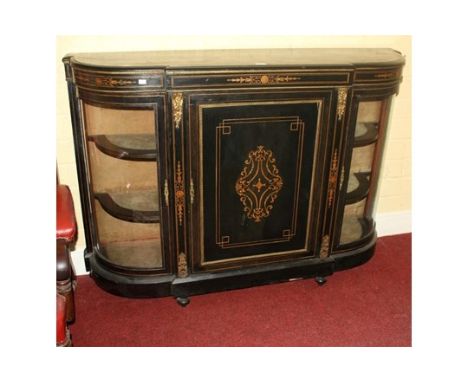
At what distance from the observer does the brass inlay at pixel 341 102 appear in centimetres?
208

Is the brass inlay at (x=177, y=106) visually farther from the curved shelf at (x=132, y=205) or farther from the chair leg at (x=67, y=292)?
the chair leg at (x=67, y=292)

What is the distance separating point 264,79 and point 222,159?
0.42 metres

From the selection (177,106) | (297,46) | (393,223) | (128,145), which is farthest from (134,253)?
(393,223)

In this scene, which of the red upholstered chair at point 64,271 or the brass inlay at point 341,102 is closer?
the red upholstered chair at point 64,271

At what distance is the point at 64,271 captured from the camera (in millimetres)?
1621

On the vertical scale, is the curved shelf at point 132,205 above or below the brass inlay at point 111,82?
below

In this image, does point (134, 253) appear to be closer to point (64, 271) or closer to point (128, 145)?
point (128, 145)

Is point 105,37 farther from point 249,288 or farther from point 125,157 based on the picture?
point 249,288

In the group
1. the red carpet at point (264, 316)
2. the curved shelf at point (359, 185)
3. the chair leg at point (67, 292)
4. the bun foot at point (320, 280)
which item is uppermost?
the curved shelf at point (359, 185)

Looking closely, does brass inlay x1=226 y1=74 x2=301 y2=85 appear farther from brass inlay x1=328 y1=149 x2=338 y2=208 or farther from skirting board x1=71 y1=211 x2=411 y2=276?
skirting board x1=71 y1=211 x2=411 y2=276

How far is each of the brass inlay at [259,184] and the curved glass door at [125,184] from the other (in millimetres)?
434

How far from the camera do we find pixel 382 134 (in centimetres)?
243

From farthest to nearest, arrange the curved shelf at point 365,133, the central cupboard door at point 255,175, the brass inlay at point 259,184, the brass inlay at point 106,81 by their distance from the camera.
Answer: the curved shelf at point 365,133 → the brass inlay at point 259,184 → the central cupboard door at point 255,175 → the brass inlay at point 106,81

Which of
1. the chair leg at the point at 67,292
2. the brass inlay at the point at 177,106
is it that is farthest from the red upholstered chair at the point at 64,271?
the brass inlay at the point at 177,106
